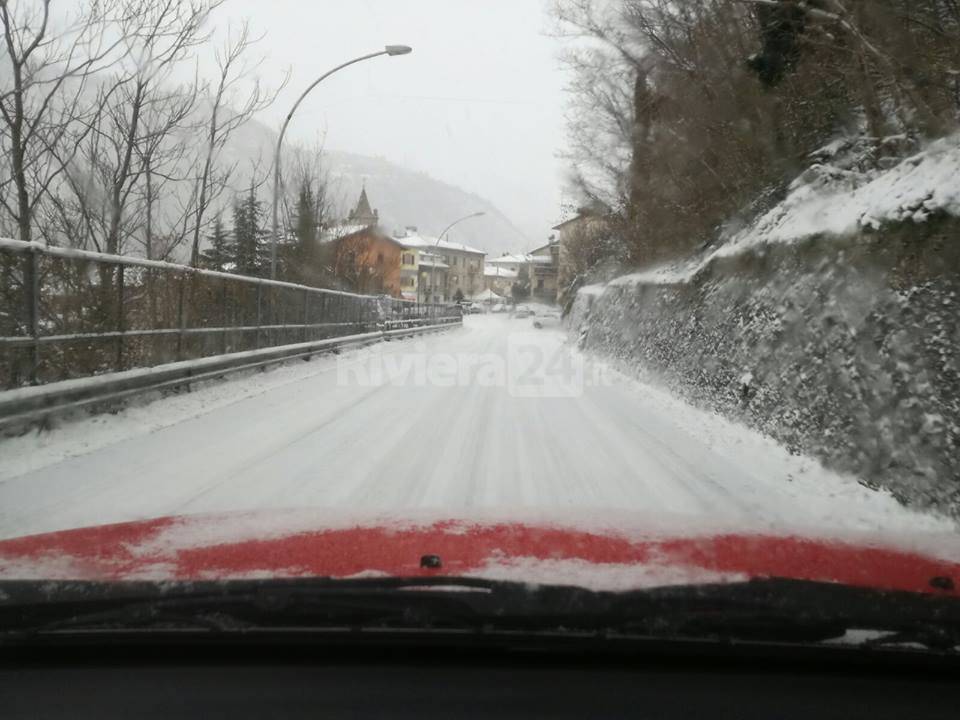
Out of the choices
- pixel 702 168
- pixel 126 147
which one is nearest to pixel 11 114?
pixel 126 147

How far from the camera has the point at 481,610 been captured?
8.00 feet

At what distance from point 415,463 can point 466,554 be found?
15.8 feet

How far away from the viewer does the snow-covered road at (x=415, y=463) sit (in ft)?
20.1

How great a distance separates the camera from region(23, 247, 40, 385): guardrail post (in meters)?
7.95

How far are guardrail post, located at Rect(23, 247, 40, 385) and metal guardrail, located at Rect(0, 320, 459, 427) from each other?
0.27 meters

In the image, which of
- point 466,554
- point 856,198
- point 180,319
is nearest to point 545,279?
point 180,319

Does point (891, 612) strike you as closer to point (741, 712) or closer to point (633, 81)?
point (741, 712)

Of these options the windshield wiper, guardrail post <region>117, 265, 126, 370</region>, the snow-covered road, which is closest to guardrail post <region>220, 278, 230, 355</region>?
the snow-covered road

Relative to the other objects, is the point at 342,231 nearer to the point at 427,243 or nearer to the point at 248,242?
the point at 248,242

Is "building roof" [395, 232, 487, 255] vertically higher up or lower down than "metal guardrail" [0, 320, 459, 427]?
higher up

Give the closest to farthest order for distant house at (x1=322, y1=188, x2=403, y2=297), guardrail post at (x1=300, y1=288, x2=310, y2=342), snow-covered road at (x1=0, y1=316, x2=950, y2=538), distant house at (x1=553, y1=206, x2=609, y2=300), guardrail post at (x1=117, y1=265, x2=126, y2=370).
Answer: snow-covered road at (x1=0, y1=316, x2=950, y2=538), guardrail post at (x1=117, y1=265, x2=126, y2=370), guardrail post at (x1=300, y1=288, x2=310, y2=342), distant house at (x1=322, y1=188, x2=403, y2=297), distant house at (x1=553, y1=206, x2=609, y2=300)

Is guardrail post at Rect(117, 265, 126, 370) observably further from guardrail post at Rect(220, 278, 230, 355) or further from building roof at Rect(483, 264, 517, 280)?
building roof at Rect(483, 264, 517, 280)

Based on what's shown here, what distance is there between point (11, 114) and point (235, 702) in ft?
41.5

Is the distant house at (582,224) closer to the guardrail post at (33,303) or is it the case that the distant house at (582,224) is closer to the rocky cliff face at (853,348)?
the rocky cliff face at (853,348)
